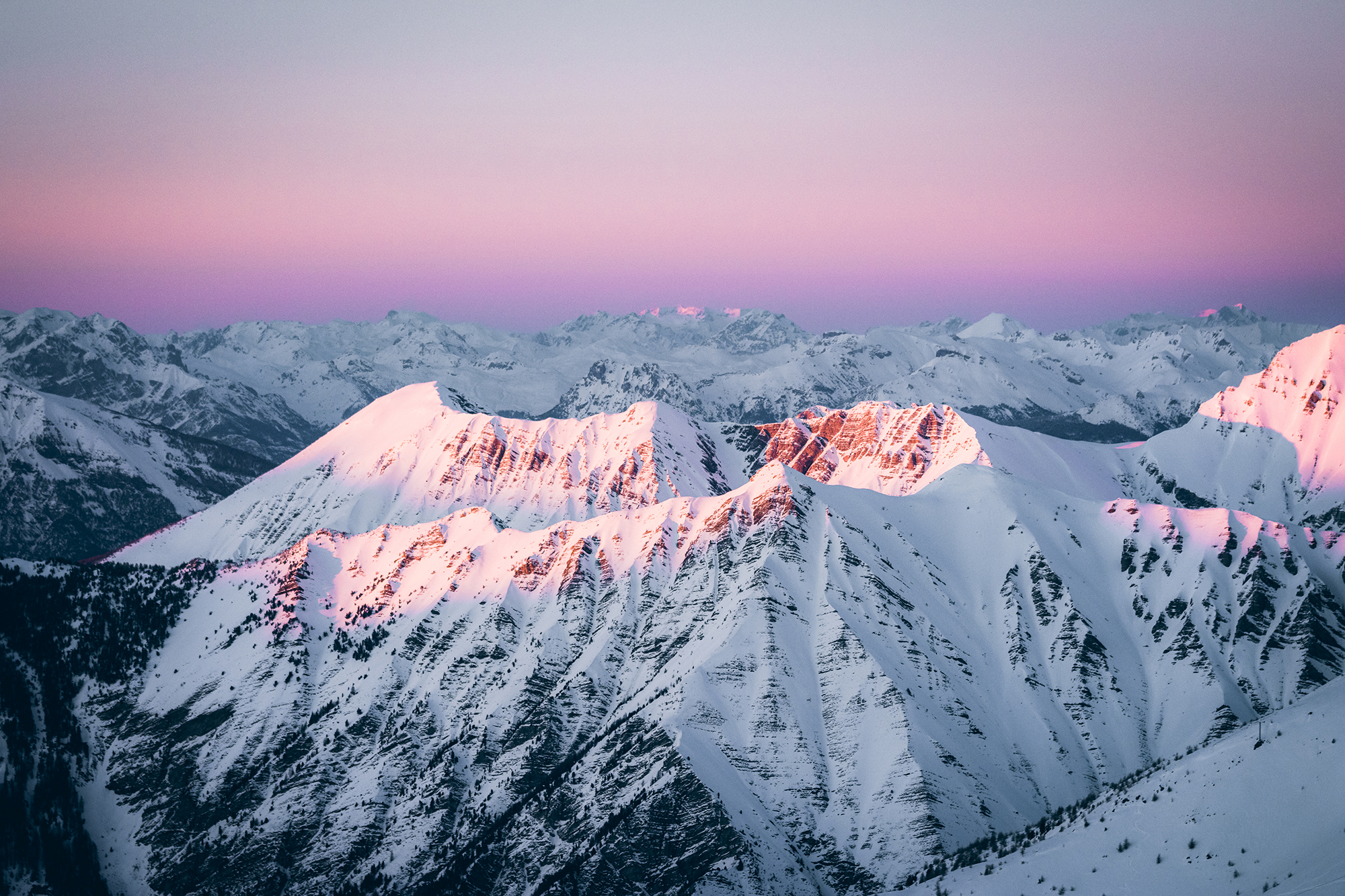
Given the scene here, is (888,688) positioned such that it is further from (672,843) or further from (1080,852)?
(1080,852)

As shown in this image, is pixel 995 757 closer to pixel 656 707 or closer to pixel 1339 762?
pixel 656 707

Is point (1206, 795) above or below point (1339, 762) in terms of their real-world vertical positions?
below

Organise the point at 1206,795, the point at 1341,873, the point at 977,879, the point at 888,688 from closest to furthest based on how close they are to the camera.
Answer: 1. the point at 1341,873
2. the point at 1206,795
3. the point at 977,879
4. the point at 888,688

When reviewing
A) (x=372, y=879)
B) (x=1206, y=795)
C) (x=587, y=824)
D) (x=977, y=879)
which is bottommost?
(x=372, y=879)

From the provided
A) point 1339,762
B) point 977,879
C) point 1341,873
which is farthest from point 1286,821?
point 977,879

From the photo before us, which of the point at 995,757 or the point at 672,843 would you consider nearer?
the point at 672,843

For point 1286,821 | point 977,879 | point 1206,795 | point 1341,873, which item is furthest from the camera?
point 977,879
